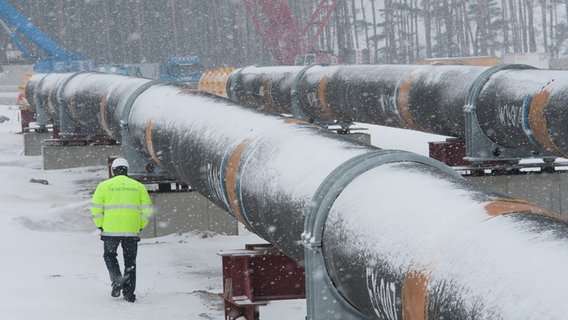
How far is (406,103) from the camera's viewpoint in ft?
44.4

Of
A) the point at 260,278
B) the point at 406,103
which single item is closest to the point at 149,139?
the point at 260,278

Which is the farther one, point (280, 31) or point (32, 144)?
point (280, 31)

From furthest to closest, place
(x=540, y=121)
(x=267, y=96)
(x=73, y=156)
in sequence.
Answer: (x=267, y=96) → (x=73, y=156) → (x=540, y=121)

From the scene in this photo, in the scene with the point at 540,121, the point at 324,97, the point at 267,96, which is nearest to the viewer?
the point at 540,121

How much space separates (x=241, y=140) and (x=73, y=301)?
256 centimetres

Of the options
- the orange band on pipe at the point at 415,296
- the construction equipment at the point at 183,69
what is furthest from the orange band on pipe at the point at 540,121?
the construction equipment at the point at 183,69

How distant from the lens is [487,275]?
334 cm

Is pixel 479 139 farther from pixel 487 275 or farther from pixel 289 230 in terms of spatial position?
pixel 487 275

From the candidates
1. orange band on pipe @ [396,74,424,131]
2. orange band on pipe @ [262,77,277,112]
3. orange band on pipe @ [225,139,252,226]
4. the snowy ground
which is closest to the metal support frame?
orange band on pipe @ [225,139,252,226]

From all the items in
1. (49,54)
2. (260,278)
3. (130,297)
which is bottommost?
(130,297)

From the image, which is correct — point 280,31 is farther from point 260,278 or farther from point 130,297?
point 260,278

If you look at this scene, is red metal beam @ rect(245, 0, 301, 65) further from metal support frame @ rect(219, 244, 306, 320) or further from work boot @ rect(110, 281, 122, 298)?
metal support frame @ rect(219, 244, 306, 320)

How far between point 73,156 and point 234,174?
13.5 m

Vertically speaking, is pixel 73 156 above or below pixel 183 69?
below
